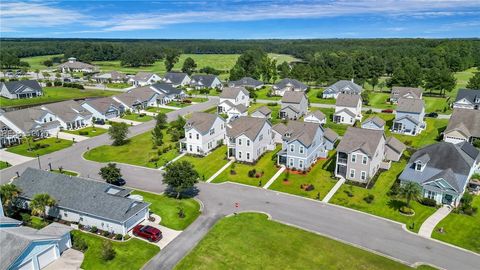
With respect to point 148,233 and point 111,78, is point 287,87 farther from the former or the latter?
point 148,233

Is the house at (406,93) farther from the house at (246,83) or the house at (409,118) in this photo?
the house at (246,83)

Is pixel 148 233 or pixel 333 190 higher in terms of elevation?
pixel 148 233

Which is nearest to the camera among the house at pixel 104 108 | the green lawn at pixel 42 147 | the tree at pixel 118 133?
the green lawn at pixel 42 147

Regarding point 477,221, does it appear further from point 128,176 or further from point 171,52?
point 171,52

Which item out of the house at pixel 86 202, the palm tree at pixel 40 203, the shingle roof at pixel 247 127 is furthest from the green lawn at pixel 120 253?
the shingle roof at pixel 247 127

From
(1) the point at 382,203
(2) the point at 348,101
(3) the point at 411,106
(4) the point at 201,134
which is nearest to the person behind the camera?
(1) the point at 382,203

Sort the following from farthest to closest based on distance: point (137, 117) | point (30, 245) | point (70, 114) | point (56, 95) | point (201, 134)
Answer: point (56, 95)
point (137, 117)
point (70, 114)
point (201, 134)
point (30, 245)

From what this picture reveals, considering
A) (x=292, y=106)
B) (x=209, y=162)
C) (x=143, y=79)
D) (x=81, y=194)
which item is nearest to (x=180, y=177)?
(x=81, y=194)
